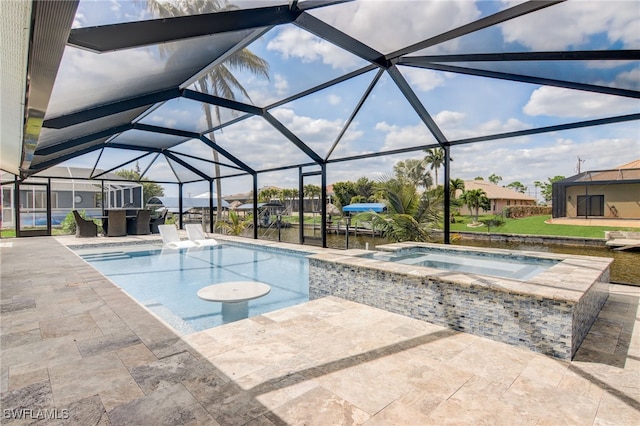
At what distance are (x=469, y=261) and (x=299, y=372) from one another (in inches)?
183

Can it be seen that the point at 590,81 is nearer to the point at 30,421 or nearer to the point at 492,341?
the point at 492,341

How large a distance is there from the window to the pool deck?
953 centimetres

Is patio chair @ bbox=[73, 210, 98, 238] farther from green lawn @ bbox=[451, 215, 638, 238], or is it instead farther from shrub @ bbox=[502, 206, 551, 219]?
shrub @ bbox=[502, 206, 551, 219]

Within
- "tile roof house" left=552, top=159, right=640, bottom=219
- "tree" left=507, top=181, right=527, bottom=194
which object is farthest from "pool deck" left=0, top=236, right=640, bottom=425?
"tree" left=507, top=181, right=527, bottom=194

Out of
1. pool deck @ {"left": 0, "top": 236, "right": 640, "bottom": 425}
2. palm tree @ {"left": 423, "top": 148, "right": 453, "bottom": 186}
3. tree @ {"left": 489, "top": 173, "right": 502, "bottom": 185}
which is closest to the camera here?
pool deck @ {"left": 0, "top": 236, "right": 640, "bottom": 425}

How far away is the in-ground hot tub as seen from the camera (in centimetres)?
326

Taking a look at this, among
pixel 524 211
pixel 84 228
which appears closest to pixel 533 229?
pixel 524 211

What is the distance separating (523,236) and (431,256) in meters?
11.4

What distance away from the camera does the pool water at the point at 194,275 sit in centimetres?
529

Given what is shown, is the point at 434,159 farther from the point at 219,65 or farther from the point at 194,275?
the point at 219,65

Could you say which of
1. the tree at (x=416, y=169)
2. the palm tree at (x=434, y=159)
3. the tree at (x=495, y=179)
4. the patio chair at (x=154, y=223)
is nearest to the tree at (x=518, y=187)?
the tree at (x=495, y=179)

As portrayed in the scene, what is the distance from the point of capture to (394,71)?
5.98m

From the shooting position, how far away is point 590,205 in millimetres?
12203

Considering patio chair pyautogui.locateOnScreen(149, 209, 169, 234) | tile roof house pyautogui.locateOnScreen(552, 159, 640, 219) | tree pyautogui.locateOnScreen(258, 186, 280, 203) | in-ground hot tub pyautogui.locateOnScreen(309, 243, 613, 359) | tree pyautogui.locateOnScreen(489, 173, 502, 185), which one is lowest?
in-ground hot tub pyautogui.locateOnScreen(309, 243, 613, 359)
